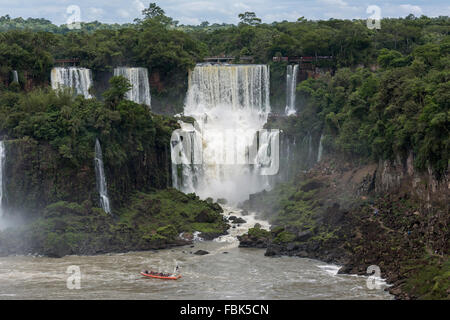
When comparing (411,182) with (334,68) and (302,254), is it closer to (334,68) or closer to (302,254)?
(302,254)

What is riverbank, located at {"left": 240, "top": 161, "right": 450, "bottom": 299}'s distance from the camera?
140 ft

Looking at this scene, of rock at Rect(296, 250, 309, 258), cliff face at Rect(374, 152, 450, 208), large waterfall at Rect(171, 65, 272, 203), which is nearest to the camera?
cliff face at Rect(374, 152, 450, 208)

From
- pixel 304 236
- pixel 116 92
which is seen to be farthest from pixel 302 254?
pixel 116 92

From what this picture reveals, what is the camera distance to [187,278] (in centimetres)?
4441

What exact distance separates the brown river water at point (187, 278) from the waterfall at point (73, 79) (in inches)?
778

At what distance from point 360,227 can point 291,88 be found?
22478 millimetres

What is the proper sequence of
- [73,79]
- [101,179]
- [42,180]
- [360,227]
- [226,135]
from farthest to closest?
[226,135]
[73,79]
[101,179]
[42,180]
[360,227]

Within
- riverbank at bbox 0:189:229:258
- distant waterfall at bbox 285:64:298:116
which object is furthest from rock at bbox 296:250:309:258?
distant waterfall at bbox 285:64:298:116

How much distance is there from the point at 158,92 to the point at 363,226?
26.3 m

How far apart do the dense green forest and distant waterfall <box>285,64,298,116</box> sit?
67 centimetres

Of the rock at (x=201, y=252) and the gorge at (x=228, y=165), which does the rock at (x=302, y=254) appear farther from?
the rock at (x=201, y=252)

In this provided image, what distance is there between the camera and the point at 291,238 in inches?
1982

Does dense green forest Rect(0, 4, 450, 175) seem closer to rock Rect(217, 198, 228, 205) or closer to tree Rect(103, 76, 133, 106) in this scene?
tree Rect(103, 76, 133, 106)

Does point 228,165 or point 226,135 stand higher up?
point 226,135
